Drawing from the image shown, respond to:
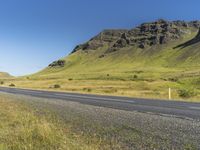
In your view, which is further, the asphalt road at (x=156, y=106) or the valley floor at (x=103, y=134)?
the asphalt road at (x=156, y=106)

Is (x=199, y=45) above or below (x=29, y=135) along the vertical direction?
above

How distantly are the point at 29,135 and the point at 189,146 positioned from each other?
3927 millimetres

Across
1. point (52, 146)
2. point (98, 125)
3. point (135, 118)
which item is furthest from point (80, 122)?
point (52, 146)

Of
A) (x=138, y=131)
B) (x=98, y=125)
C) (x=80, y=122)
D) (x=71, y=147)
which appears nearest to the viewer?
(x=71, y=147)

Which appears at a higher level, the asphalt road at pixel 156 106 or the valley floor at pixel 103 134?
the asphalt road at pixel 156 106

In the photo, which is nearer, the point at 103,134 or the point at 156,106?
the point at 103,134

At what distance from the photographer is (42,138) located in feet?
28.9

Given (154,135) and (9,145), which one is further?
(154,135)

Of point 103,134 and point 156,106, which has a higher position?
point 156,106

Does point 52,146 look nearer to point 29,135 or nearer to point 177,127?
point 29,135

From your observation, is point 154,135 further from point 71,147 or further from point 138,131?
point 71,147

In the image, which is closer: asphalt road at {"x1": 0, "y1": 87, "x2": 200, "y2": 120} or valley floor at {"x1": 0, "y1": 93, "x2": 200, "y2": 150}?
valley floor at {"x1": 0, "y1": 93, "x2": 200, "y2": 150}

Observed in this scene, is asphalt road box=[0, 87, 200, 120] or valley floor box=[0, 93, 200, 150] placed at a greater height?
asphalt road box=[0, 87, 200, 120]

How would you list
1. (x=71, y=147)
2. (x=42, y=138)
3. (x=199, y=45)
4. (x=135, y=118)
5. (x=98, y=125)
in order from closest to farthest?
(x=71, y=147) < (x=42, y=138) < (x=98, y=125) < (x=135, y=118) < (x=199, y=45)
